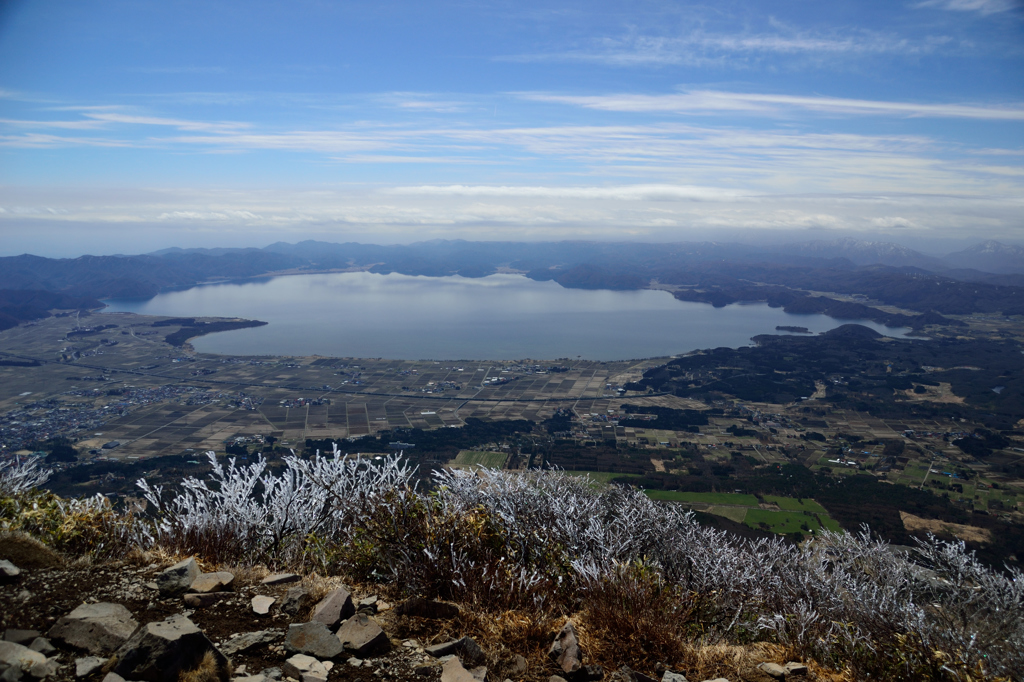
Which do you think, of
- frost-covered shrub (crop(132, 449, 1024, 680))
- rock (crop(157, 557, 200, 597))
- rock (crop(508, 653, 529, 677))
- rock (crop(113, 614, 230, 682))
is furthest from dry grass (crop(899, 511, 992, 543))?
rock (crop(113, 614, 230, 682))

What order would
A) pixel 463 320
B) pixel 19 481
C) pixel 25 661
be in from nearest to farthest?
pixel 25 661
pixel 19 481
pixel 463 320

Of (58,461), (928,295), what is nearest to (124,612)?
(58,461)

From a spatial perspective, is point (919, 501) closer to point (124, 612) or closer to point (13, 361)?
point (124, 612)

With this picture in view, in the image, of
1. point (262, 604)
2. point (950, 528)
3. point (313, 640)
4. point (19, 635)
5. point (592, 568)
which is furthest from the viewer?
point (950, 528)

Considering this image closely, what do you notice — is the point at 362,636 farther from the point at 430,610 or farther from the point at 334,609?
the point at 430,610

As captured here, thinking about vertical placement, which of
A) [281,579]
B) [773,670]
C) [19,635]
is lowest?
[773,670]

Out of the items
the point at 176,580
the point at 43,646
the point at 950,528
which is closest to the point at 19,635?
the point at 43,646
